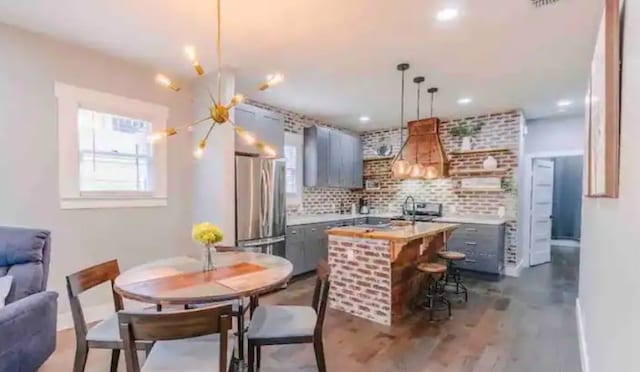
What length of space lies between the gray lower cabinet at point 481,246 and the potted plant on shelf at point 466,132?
1.48 m

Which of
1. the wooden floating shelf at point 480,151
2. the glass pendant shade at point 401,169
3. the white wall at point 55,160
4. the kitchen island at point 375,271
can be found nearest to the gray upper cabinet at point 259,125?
the white wall at point 55,160

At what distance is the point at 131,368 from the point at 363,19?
2.67 m

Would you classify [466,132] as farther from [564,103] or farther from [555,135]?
[555,135]

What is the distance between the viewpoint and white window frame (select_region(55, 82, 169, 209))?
3.14m

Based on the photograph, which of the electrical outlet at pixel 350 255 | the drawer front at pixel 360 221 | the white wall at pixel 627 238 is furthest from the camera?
the drawer front at pixel 360 221

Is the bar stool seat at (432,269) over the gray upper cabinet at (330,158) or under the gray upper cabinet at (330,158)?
under

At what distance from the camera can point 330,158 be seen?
622 cm

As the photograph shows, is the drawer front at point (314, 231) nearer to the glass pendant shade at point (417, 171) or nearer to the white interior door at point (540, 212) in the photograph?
the glass pendant shade at point (417, 171)

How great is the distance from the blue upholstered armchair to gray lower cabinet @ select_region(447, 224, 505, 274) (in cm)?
513

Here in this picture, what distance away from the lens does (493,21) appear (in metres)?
2.64

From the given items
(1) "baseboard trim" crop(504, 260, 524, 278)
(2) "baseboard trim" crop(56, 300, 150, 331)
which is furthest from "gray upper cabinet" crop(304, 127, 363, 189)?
(2) "baseboard trim" crop(56, 300, 150, 331)

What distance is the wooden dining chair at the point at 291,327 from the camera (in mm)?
2014

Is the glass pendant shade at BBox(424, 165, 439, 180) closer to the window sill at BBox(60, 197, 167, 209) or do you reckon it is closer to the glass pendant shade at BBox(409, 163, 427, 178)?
the glass pendant shade at BBox(409, 163, 427, 178)

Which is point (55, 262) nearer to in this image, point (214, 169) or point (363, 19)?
point (214, 169)
